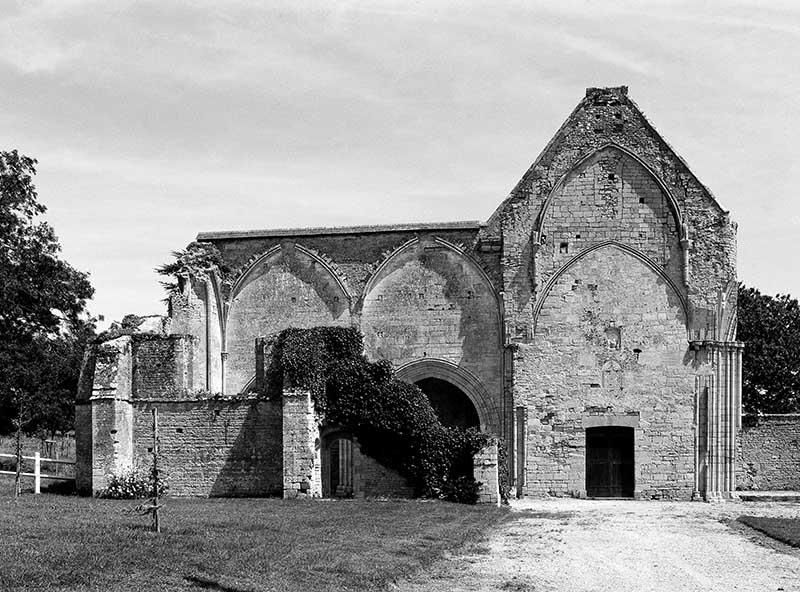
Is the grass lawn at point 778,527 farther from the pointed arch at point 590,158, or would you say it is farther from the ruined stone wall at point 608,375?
the pointed arch at point 590,158

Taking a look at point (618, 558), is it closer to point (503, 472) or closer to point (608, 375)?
point (503, 472)

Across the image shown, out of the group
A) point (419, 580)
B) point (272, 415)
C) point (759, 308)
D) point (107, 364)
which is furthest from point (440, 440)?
point (759, 308)

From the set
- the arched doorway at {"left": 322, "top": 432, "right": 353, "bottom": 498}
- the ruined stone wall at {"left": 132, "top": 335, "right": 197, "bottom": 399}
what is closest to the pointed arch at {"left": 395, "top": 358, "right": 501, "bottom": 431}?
the arched doorway at {"left": 322, "top": 432, "right": 353, "bottom": 498}

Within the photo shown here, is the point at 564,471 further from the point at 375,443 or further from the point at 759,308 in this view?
the point at 759,308

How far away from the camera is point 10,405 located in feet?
104

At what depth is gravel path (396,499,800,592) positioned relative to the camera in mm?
12539

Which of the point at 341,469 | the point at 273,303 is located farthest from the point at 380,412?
the point at 341,469

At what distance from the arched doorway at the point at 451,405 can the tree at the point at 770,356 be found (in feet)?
46.4

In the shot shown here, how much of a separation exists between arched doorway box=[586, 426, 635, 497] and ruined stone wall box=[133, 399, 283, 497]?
26.4ft

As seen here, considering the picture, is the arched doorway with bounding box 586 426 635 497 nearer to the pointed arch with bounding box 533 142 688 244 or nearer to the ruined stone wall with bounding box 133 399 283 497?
the pointed arch with bounding box 533 142 688 244

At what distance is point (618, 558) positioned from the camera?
14.8 meters

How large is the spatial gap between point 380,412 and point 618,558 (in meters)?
10.6

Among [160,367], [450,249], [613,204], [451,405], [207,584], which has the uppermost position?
[613,204]

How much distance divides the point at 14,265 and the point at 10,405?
400 cm
